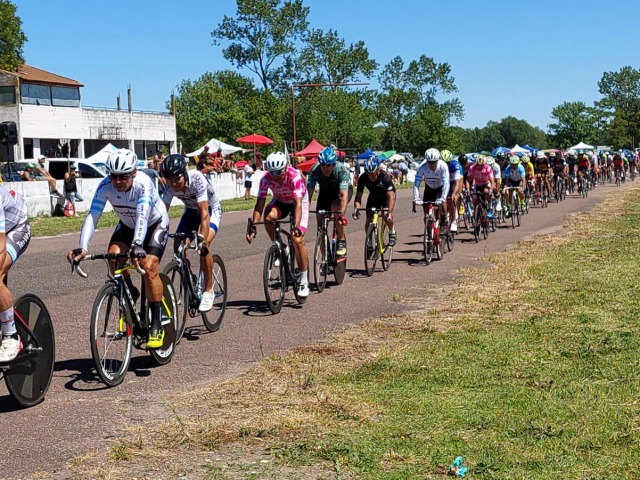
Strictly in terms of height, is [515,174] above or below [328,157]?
below

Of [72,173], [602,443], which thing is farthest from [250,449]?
[72,173]

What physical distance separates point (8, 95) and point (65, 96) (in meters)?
5.88

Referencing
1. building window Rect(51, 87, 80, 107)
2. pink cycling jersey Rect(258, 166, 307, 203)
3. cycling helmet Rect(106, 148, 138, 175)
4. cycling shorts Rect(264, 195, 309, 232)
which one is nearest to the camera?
cycling helmet Rect(106, 148, 138, 175)

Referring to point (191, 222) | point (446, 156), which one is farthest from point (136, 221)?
point (446, 156)

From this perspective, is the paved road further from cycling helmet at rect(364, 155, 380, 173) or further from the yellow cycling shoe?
cycling helmet at rect(364, 155, 380, 173)

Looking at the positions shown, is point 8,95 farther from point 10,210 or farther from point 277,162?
point 10,210

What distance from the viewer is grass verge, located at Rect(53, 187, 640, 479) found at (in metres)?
5.30

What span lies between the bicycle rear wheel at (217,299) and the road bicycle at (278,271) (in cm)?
73

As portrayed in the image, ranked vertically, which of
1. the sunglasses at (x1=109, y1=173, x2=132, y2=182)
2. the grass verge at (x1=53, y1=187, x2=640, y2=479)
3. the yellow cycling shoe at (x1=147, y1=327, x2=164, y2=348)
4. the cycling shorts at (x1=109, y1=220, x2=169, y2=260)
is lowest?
the grass verge at (x1=53, y1=187, x2=640, y2=479)

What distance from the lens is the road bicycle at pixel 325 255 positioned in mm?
12805

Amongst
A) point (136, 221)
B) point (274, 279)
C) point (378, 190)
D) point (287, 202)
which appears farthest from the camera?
point (378, 190)

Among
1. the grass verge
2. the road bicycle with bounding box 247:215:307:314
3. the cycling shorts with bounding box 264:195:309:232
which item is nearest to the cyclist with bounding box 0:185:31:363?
the grass verge

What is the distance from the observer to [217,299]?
390 inches

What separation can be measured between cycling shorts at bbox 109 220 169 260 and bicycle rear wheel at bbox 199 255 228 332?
61.7 inches
